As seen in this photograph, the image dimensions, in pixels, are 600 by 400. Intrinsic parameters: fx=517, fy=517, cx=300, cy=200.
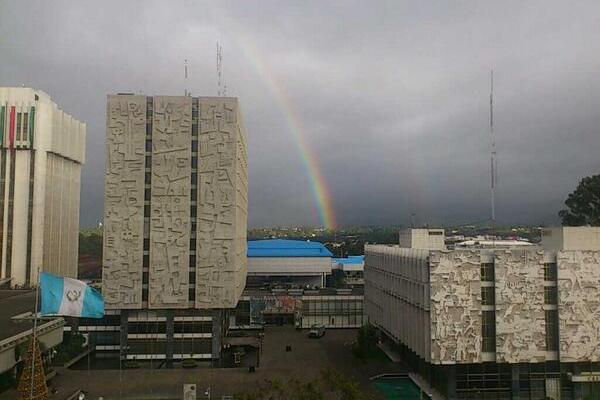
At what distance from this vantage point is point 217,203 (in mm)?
51750

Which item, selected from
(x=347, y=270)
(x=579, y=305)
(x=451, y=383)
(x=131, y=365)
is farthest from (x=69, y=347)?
(x=347, y=270)

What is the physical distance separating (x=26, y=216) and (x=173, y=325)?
4475cm

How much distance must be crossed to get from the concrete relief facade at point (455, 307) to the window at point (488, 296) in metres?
0.75

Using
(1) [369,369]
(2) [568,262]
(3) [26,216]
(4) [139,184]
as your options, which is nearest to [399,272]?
Answer: (1) [369,369]

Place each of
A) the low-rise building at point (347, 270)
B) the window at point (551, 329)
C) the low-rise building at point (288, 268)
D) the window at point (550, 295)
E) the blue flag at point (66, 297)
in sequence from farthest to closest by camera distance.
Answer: the low-rise building at point (347, 270), the low-rise building at point (288, 268), the window at point (550, 295), the window at point (551, 329), the blue flag at point (66, 297)

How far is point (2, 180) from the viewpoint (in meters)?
81.6

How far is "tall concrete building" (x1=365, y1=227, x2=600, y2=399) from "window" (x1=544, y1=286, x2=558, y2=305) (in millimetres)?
73

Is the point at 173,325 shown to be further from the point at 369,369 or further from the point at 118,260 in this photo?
the point at 369,369

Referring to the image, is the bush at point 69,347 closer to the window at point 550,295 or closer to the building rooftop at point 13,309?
the building rooftop at point 13,309

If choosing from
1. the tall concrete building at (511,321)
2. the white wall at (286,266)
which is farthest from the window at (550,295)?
the white wall at (286,266)

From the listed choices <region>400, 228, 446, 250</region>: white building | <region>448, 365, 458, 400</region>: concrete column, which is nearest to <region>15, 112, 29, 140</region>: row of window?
<region>400, 228, 446, 250</region>: white building

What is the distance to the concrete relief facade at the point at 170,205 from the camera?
50625 millimetres

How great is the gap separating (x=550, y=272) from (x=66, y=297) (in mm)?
32839

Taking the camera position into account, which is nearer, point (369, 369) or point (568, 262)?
point (568, 262)
